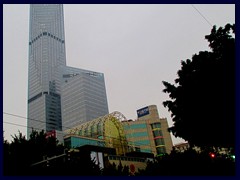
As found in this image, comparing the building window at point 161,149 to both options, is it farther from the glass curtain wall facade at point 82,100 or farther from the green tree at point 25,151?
the green tree at point 25,151

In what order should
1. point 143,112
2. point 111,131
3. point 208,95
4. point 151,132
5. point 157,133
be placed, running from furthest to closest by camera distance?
point 143,112 < point 157,133 < point 151,132 < point 111,131 < point 208,95

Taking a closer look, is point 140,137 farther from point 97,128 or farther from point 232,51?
point 232,51

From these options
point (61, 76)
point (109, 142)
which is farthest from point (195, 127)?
point (61, 76)

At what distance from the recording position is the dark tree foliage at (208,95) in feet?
42.0

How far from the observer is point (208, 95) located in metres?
13.6

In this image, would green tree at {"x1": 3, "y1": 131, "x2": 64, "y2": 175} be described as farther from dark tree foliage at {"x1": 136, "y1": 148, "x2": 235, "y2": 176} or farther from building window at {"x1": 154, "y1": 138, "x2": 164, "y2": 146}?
building window at {"x1": 154, "y1": 138, "x2": 164, "y2": 146}

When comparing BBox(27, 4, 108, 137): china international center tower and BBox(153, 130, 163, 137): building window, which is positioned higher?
BBox(27, 4, 108, 137): china international center tower

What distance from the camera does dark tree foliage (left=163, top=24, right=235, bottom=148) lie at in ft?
42.0

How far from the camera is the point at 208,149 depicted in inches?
713

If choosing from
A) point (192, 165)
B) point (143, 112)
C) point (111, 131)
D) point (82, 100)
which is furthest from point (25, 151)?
point (82, 100)

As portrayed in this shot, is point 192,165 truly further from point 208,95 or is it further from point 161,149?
point 161,149

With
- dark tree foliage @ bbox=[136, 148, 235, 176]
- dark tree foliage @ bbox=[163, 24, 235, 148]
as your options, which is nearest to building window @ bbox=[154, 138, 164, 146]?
dark tree foliage @ bbox=[136, 148, 235, 176]

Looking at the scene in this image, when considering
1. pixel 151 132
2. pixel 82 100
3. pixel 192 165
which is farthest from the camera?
pixel 82 100

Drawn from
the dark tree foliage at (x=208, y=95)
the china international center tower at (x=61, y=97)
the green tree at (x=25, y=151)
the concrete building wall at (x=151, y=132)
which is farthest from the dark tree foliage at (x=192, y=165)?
the china international center tower at (x=61, y=97)
